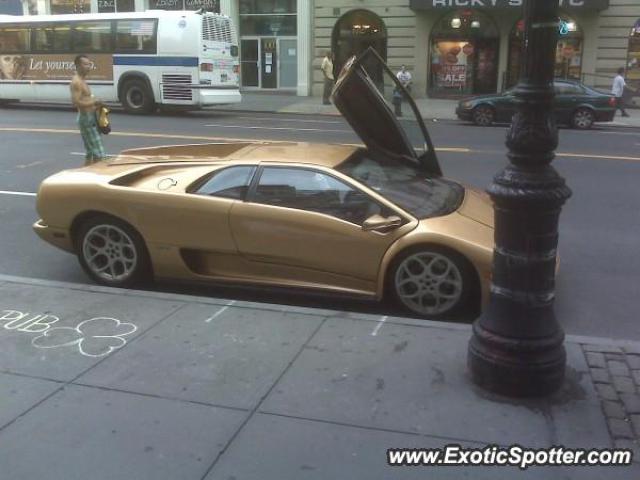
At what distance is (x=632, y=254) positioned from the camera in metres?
7.02

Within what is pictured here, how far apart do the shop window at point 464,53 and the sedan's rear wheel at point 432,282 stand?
2283cm

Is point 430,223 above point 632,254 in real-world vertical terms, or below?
above

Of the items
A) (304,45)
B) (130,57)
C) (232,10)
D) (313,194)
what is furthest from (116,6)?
(313,194)

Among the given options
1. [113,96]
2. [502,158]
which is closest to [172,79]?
[113,96]

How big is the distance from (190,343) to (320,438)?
1.41 m

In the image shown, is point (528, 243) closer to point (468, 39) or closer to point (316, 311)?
point (316, 311)

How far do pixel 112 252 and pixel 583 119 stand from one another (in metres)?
16.2

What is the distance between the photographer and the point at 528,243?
12.1 ft

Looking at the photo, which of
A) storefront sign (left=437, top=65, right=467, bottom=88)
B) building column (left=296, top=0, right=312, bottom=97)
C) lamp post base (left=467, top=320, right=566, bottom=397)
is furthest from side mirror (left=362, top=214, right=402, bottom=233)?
building column (left=296, top=0, right=312, bottom=97)

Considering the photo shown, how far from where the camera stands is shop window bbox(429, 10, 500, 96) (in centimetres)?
2614

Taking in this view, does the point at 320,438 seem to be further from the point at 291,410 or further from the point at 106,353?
the point at 106,353

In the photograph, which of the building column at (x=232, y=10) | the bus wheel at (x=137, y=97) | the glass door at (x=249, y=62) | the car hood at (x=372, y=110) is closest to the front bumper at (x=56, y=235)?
the car hood at (x=372, y=110)

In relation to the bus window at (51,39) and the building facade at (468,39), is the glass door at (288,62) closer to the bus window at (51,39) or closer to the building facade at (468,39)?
the building facade at (468,39)

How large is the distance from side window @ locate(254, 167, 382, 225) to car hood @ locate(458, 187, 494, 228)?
769 millimetres
